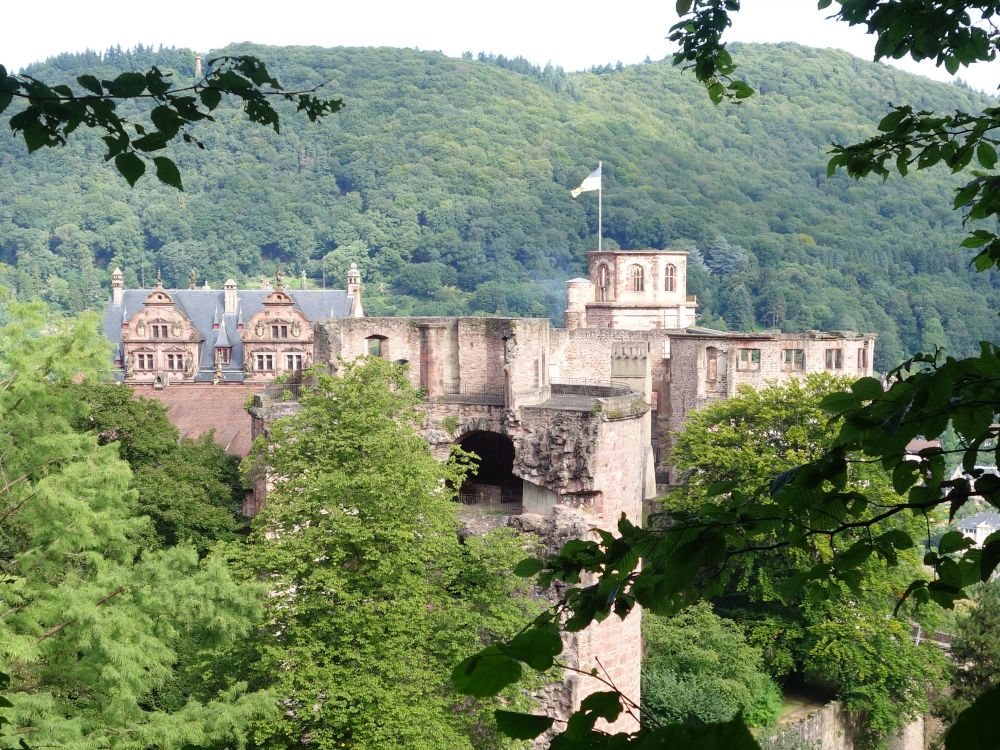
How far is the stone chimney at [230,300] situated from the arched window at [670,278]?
838 inches

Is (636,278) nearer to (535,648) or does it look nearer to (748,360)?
(748,360)

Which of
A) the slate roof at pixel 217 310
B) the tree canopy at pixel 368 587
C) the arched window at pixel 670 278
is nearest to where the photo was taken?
the tree canopy at pixel 368 587

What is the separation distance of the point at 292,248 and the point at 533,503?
82.0 metres

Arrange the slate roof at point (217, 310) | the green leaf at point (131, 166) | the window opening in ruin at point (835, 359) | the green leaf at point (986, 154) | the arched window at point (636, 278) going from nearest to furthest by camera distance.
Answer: the green leaf at point (131, 166) < the green leaf at point (986, 154) < the window opening in ruin at point (835, 359) < the arched window at point (636, 278) < the slate roof at point (217, 310)

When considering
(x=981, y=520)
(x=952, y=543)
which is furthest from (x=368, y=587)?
(x=981, y=520)

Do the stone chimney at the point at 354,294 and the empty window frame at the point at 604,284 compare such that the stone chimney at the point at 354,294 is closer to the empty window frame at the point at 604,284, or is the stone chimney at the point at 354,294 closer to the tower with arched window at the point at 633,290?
the tower with arched window at the point at 633,290

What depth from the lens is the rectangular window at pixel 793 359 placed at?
41.3 metres

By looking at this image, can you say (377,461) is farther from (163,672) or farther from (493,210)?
(493,210)

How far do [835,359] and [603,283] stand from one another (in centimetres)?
1329

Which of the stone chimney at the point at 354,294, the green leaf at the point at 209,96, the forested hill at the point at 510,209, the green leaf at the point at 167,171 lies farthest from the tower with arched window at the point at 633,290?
the green leaf at the point at 167,171

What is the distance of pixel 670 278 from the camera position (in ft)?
175

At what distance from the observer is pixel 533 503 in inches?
915

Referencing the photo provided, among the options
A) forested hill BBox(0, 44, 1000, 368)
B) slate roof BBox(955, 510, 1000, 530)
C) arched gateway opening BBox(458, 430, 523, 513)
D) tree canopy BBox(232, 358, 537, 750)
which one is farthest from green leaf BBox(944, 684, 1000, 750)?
forested hill BBox(0, 44, 1000, 368)

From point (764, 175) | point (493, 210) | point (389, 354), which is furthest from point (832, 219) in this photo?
point (389, 354)
